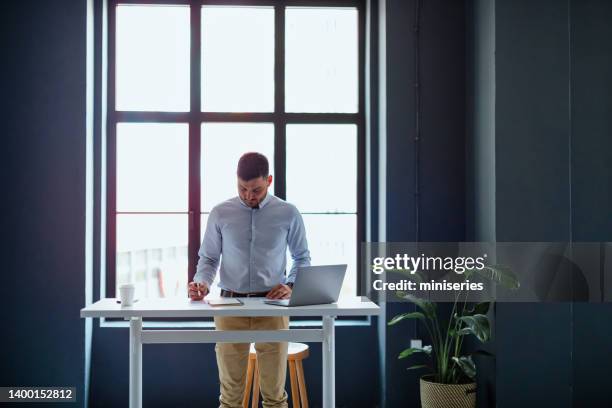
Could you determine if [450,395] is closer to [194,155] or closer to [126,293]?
[126,293]

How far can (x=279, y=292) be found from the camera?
2812 millimetres

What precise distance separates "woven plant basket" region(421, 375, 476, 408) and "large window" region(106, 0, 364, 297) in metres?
0.98

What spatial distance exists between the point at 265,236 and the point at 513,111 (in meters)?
1.47

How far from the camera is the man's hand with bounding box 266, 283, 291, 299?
9.22ft

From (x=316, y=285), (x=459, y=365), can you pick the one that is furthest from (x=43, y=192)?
(x=459, y=365)

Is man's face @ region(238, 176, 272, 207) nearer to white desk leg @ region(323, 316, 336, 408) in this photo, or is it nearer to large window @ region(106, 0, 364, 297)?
white desk leg @ region(323, 316, 336, 408)

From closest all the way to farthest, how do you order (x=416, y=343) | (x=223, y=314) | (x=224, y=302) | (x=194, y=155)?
(x=223, y=314), (x=224, y=302), (x=416, y=343), (x=194, y=155)

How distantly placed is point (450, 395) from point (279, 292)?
3.71ft

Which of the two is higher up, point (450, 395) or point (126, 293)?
point (126, 293)

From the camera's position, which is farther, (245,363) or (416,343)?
(416,343)

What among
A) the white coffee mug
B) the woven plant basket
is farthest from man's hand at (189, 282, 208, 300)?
the woven plant basket

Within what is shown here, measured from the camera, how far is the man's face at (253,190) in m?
2.93

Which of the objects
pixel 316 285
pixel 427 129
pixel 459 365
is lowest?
pixel 459 365

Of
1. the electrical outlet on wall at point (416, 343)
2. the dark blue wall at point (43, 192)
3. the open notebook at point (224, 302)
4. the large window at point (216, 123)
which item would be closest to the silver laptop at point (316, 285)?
the open notebook at point (224, 302)
